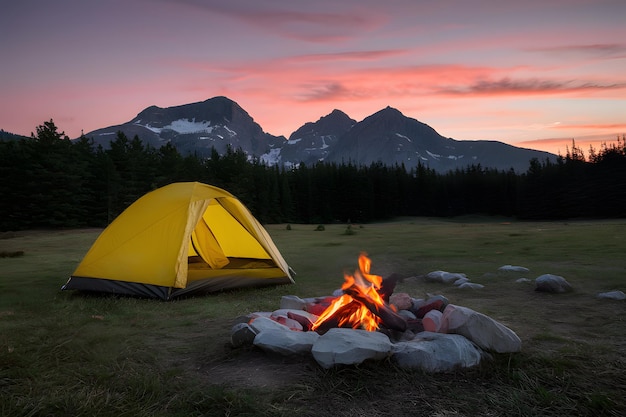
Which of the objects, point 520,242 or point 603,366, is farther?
point 520,242

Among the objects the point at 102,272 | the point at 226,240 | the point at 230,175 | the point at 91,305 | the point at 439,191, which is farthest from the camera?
the point at 439,191

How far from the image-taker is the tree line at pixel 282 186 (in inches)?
1665

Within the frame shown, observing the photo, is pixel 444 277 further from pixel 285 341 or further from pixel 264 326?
pixel 285 341

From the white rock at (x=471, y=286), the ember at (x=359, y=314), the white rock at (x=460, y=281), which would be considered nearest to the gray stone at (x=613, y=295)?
the white rock at (x=471, y=286)

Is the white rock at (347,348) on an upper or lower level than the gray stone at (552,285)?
upper

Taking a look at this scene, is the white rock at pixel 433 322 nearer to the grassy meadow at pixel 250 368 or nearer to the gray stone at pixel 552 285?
the grassy meadow at pixel 250 368

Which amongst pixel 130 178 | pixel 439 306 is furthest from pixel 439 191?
pixel 439 306

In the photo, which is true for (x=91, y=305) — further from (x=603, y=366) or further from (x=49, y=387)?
(x=603, y=366)

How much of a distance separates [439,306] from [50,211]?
4540cm

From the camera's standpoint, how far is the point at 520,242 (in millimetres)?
20219

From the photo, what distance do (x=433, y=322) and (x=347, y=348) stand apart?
1.84 metres

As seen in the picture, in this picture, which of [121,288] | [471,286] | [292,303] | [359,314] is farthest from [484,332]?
[121,288]

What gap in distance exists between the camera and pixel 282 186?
242 ft

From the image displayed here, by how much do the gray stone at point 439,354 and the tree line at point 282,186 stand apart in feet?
149
